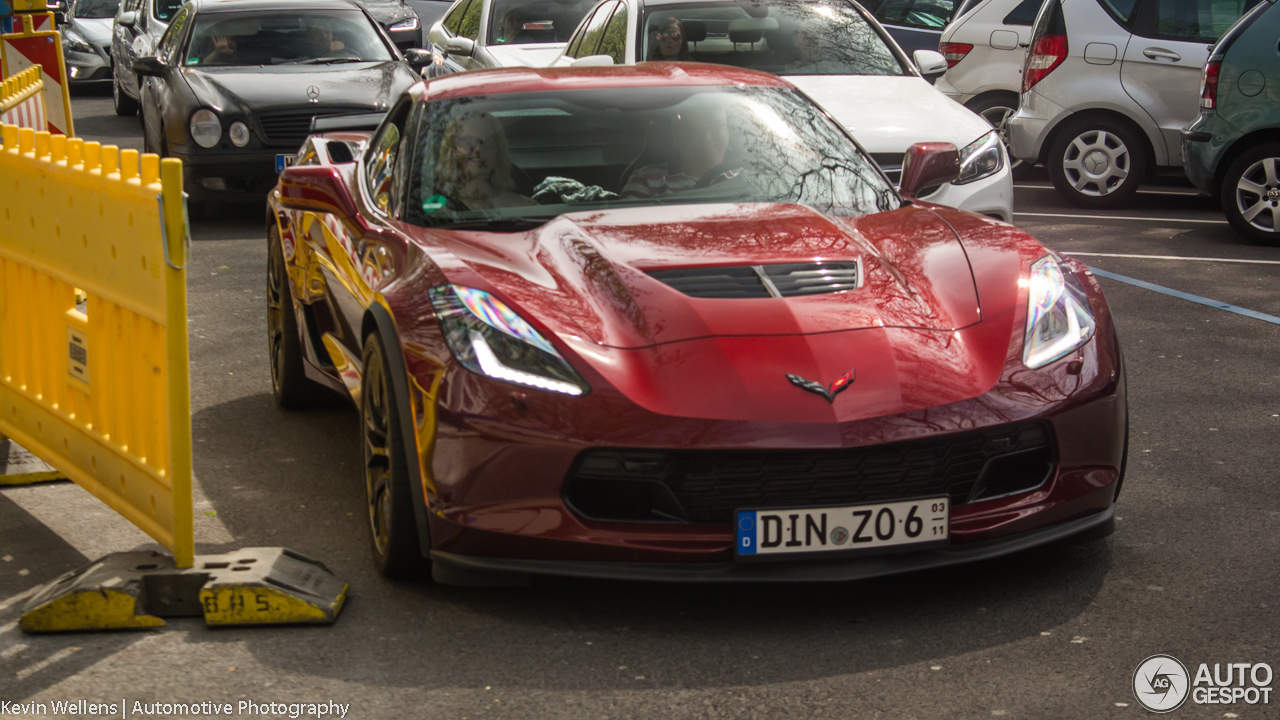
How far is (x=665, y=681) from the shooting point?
3689 mm

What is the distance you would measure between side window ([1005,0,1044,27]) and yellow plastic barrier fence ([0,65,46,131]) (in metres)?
8.67

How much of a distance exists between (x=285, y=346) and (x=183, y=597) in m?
2.36

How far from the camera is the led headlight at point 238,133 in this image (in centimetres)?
1148

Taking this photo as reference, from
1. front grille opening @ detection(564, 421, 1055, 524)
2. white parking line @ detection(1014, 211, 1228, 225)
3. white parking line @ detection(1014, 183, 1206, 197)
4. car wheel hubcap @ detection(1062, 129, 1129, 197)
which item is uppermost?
front grille opening @ detection(564, 421, 1055, 524)

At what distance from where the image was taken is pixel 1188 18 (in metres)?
12.4

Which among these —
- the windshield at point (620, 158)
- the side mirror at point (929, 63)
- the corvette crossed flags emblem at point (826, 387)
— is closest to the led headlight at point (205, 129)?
the side mirror at point (929, 63)

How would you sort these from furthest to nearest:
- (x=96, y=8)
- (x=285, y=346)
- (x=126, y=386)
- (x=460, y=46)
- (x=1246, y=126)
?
(x=96, y=8) → (x=460, y=46) → (x=1246, y=126) → (x=285, y=346) → (x=126, y=386)

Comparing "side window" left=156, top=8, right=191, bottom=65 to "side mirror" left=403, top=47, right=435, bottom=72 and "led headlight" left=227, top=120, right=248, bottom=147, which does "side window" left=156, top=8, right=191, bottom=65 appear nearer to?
"led headlight" left=227, top=120, right=248, bottom=147

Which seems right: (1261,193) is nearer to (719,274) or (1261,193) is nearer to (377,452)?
(719,274)

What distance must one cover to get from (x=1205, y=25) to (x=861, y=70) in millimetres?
3806

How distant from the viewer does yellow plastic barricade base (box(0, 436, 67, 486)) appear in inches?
212

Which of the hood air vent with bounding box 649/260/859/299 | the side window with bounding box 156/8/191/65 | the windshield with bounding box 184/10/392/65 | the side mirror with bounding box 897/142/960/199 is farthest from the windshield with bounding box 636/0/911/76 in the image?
the hood air vent with bounding box 649/260/859/299

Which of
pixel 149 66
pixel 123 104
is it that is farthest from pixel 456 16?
pixel 123 104

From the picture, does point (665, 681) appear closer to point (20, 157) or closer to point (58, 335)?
point (58, 335)
